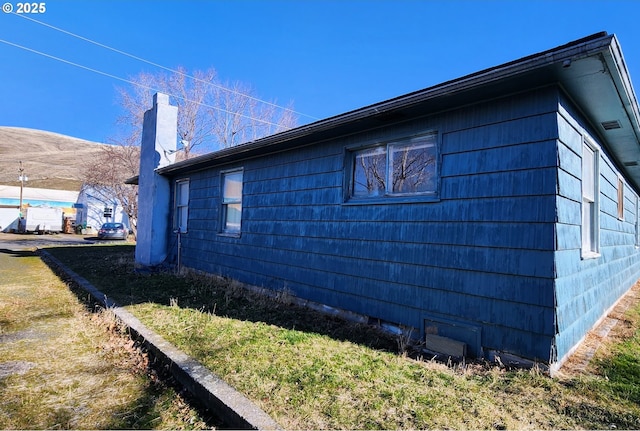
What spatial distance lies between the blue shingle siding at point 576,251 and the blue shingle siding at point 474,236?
0.07 feet

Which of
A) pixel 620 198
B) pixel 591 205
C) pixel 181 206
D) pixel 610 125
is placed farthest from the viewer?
pixel 181 206

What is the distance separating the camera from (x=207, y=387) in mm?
2615

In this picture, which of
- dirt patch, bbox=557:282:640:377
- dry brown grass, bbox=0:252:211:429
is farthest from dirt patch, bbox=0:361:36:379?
dirt patch, bbox=557:282:640:377

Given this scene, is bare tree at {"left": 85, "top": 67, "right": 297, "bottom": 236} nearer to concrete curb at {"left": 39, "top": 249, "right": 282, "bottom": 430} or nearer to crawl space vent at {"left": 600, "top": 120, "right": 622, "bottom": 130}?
concrete curb at {"left": 39, "top": 249, "right": 282, "bottom": 430}

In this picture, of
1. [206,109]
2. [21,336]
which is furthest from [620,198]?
[206,109]

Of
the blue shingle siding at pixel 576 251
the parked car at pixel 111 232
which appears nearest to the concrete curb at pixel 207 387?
the blue shingle siding at pixel 576 251

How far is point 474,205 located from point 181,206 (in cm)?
822

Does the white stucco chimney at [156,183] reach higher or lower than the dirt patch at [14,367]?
higher

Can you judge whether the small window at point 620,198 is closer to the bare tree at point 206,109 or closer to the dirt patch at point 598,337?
the dirt patch at point 598,337

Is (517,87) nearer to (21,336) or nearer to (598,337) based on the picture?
(598,337)

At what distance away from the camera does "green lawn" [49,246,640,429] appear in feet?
7.56

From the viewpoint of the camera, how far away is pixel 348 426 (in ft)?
7.19

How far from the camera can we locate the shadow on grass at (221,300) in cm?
432

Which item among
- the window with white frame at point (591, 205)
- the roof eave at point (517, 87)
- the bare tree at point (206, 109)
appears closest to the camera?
the roof eave at point (517, 87)
